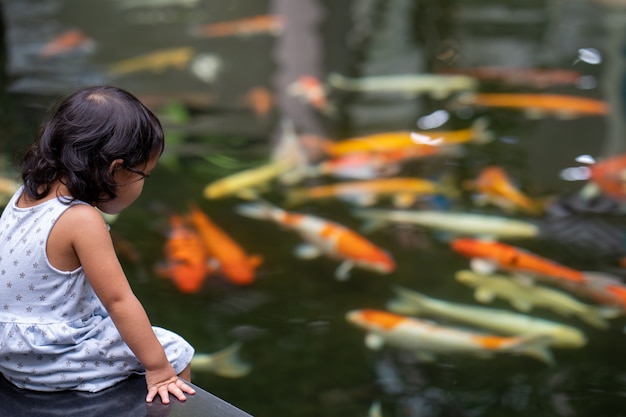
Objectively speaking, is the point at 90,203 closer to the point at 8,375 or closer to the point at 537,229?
the point at 8,375

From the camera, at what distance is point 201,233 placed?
4.16 meters

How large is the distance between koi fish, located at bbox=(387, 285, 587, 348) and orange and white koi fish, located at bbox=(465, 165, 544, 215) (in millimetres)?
968

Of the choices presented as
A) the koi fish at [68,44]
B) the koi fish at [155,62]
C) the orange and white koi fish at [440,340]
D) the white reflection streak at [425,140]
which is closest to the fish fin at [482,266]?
the orange and white koi fish at [440,340]

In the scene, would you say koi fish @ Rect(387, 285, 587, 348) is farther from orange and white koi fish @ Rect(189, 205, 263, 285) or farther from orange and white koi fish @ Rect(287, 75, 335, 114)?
orange and white koi fish @ Rect(287, 75, 335, 114)

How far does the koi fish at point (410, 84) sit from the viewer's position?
244 inches

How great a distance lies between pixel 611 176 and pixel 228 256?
2.23 metres

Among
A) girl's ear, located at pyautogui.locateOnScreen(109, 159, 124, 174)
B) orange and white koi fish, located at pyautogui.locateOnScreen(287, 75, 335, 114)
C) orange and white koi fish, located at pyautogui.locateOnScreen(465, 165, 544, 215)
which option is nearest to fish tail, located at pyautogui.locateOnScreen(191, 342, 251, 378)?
girl's ear, located at pyautogui.locateOnScreen(109, 159, 124, 174)

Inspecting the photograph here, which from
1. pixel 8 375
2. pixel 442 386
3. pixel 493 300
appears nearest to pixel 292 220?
pixel 493 300

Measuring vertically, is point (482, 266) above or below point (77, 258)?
below

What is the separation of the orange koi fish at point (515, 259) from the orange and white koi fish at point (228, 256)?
101 centimetres

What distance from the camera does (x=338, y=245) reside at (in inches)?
161

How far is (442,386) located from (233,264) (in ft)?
Result: 4.03

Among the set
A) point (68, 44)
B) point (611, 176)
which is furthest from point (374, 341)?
point (68, 44)

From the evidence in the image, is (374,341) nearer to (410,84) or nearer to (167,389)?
(167,389)
